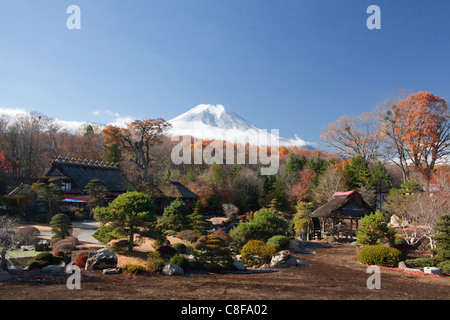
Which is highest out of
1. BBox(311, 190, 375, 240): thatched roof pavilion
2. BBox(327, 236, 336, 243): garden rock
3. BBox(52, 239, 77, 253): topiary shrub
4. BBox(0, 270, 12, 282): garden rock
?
BBox(311, 190, 375, 240): thatched roof pavilion

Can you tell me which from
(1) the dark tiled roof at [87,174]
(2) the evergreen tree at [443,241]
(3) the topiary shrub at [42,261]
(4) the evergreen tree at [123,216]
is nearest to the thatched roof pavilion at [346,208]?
(2) the evergreen tree at [443,241]

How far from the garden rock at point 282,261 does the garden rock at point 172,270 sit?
4262mm

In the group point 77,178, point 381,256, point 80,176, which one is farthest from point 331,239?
point 80,176

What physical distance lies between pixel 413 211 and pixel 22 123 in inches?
1862

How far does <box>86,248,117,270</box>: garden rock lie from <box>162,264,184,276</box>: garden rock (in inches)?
72.9

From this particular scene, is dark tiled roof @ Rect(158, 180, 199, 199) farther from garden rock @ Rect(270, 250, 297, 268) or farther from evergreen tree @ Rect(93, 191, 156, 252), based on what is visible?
garden rock @ Rect(270, 250, 297, 268)

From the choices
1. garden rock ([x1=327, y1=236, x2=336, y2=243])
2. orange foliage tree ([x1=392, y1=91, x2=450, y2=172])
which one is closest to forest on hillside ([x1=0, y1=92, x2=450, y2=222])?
orange foliage tree ([x1=392, y1=91, x2=450, y2=172])

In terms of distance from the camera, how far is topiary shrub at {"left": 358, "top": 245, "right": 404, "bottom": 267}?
13633 mm

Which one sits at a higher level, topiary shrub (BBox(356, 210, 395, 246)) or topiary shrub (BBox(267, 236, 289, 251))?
topiary shrub (BBox(356, 210, 395, 246))

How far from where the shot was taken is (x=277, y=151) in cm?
6366

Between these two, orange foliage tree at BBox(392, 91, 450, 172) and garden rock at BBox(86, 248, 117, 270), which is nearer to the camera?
garden rock at BBox(86, 248, 117, 270)

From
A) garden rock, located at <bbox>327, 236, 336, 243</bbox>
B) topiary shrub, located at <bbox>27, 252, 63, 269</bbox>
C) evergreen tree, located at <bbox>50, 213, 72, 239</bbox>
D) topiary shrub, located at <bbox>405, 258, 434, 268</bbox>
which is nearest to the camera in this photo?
topiary shrub, located at <bbox>27, 252, 63, 269</bbox>

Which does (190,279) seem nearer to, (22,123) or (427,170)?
(427,170)
